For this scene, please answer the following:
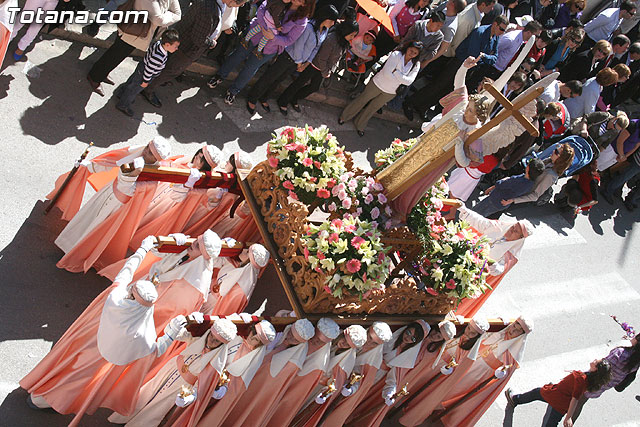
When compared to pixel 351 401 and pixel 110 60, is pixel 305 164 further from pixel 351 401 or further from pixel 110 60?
pixel 110 60

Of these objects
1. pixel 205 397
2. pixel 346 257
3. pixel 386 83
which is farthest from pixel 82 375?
pixel 386 83

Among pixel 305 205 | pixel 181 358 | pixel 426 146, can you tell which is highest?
pixel 426 146

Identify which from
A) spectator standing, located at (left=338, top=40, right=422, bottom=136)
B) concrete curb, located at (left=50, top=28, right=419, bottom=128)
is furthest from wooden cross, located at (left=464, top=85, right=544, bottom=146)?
concrete curb, located at (left=50, top=28, right=419, bottom=128)

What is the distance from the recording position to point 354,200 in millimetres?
6605

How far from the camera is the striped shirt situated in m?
8.14

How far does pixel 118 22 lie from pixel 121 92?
3.06ft

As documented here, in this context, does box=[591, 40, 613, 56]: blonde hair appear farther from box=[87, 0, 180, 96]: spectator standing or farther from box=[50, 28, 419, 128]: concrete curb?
box=[87, 0, 180, 96]: spectator standing

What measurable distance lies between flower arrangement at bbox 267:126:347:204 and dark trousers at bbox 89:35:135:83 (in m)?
2.82

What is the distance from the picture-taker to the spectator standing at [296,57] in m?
9.06

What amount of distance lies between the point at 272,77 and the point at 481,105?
4521 mm

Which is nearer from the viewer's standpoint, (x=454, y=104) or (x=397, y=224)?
(x=454, y=104)

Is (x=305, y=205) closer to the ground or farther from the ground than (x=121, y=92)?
farther from the ground

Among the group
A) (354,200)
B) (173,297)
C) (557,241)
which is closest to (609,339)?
(557,241)

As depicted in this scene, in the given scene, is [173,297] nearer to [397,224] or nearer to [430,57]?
[397,224]
